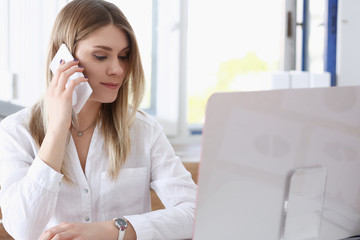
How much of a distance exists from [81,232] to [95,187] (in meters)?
0.35

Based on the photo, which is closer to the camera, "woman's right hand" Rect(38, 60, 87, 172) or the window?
"woman's right hand" Rect(38, 60, 87, 172)

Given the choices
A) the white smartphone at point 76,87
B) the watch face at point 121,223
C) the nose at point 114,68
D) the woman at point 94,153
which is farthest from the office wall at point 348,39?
the watch face at point 121,223

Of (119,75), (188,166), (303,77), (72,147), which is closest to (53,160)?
(72,147)

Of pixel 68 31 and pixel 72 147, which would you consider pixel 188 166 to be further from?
pixel 68 31

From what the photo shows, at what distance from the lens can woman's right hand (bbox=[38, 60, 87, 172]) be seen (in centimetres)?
123

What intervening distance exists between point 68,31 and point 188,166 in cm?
87

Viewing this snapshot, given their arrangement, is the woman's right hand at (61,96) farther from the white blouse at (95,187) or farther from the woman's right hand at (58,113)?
the white blouse at (95,187)

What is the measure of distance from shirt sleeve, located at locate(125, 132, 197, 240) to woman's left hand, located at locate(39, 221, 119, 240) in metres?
0.07

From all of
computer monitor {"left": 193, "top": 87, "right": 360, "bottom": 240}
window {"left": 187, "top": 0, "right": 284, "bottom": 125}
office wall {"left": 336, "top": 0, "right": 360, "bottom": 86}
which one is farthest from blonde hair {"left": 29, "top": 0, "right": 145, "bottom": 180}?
office wall {"left": 336, "top": 0, "right": 360, "bottom": 86}

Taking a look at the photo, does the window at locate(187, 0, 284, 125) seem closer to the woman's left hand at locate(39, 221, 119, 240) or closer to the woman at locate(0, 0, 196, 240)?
the woman at locate(0, 0, 196, 240)

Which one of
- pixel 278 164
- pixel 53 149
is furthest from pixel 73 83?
pixel 278 164

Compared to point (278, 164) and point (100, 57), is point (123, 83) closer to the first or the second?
point (100, 57)

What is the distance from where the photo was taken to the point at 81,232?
1.07 m

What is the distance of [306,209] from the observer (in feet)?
2.48
